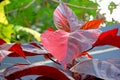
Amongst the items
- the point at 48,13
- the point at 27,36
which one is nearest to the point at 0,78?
the point at 27,36

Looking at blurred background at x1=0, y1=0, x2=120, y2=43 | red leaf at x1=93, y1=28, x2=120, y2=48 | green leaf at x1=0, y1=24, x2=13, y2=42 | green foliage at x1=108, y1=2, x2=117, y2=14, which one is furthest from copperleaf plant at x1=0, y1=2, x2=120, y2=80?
green foliage at x1=108, y1=2, x2=117, y2=14

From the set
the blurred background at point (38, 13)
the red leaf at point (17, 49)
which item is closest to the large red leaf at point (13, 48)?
the red leaf at point (17, 49)

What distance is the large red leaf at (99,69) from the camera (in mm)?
472

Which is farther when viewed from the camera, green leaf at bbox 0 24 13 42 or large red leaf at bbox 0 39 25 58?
green leaf at bbox 0 24 13 42

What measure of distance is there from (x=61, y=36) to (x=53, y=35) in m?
0.01

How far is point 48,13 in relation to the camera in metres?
1.98

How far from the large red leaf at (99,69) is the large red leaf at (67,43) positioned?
1.3 inches

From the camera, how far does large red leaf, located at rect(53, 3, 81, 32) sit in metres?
0.63

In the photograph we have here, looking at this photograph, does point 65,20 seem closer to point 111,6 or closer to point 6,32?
point 6,32

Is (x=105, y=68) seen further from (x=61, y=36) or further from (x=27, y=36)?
(x=27, y=36)

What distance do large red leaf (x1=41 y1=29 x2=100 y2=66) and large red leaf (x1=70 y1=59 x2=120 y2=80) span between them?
3 cm

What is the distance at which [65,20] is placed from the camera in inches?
25.4

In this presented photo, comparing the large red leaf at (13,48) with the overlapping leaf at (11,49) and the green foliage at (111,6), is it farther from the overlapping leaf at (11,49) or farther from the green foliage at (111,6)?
the green foliage at (111,6)

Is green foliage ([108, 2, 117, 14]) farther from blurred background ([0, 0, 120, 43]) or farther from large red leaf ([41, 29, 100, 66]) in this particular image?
large red leaf ([41, 29, 100, 66])
